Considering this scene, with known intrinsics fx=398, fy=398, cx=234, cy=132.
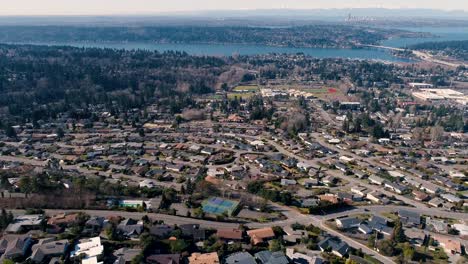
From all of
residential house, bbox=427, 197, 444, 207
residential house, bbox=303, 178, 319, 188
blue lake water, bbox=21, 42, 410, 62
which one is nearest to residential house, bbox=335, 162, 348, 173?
residential house, bbox=303, 178, 319, 188

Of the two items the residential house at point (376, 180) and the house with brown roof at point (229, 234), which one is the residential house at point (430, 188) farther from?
the house with brown roof at point (229, 234)

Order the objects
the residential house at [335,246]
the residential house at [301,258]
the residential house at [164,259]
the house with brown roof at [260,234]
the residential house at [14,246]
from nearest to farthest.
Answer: the residential house at [164,259], the residential house at [14,246], the residential house at [301,258], the residential house at [335,246], the house with brown roof at [260,234]

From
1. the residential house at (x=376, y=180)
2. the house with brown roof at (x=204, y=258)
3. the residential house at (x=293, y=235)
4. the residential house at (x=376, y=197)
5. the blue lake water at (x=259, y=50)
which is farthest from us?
the blue lake water at (x=259, y=50)

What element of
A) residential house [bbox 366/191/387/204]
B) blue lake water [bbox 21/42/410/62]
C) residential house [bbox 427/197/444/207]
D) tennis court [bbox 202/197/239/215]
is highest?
blue lake water [bbox 21/42/410/62]

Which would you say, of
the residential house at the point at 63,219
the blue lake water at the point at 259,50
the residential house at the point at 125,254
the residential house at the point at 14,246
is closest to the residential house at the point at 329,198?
the residential house at the point at 125,254

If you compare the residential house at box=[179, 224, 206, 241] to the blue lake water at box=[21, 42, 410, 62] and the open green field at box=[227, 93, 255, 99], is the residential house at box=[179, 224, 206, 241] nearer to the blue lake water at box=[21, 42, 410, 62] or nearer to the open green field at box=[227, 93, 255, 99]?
the open green field at box=[227, 93, 255, 99]

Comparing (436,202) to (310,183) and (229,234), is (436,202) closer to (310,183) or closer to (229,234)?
(310,183)
